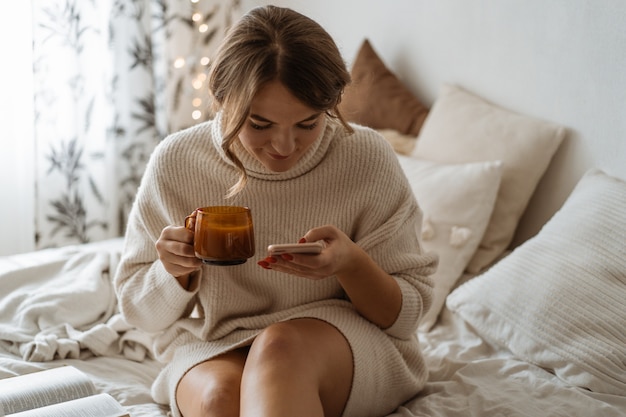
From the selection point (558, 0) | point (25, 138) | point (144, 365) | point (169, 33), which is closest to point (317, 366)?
point (144, 365)

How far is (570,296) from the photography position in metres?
1.87

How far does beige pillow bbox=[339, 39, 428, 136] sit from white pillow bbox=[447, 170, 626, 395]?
0.81 meters

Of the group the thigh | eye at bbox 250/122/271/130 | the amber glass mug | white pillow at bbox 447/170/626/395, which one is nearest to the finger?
the amber glass mug

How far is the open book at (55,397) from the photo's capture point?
1424 millimetres

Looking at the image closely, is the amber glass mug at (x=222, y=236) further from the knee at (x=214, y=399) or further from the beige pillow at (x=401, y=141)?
the beige pillow at (x=401, y=141)

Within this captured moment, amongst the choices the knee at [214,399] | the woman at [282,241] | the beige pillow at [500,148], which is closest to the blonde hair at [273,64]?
the woman at [282,241]

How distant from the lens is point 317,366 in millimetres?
1495

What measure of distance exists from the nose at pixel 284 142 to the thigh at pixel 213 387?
446 mm

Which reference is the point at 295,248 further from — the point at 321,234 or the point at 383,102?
the point at 383,102

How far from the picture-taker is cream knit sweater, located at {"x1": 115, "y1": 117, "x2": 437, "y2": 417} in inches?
67.7

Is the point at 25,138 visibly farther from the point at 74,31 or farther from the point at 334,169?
the point at 334,169

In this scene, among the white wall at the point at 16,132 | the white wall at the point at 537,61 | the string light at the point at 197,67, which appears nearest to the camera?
the white wall at the point at 537,61

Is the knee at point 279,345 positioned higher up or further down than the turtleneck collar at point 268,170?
further down

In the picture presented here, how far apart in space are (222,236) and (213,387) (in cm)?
30
